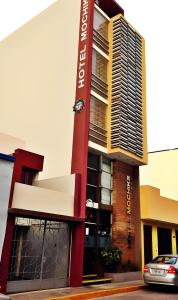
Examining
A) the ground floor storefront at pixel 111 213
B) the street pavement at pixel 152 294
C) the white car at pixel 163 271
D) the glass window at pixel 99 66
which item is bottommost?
the street pavement at pixel 152 294

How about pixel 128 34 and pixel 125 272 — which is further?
pixel 128 34

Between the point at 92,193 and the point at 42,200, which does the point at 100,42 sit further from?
the point at 42,200

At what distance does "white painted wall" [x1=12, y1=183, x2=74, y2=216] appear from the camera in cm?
1178

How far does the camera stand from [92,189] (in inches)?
630

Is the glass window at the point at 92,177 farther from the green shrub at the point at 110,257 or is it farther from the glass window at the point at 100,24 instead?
the glass window at the point at 100,24

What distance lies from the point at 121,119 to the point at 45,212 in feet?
23.6

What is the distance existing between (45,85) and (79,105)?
3840 millimetres

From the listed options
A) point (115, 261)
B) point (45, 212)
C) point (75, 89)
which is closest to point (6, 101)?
point (75, 89)

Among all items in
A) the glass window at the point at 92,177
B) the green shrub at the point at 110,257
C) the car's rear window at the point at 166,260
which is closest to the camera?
the car's rear window at the point at 166,260

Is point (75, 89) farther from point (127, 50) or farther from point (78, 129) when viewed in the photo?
point (127, 50)

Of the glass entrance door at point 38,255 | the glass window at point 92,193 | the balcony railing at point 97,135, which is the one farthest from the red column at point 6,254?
the balcony railing at point 97,135

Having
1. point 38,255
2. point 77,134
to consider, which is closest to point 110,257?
point 38,255

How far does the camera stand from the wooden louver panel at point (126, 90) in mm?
17000

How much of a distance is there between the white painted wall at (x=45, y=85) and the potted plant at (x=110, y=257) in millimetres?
4357
